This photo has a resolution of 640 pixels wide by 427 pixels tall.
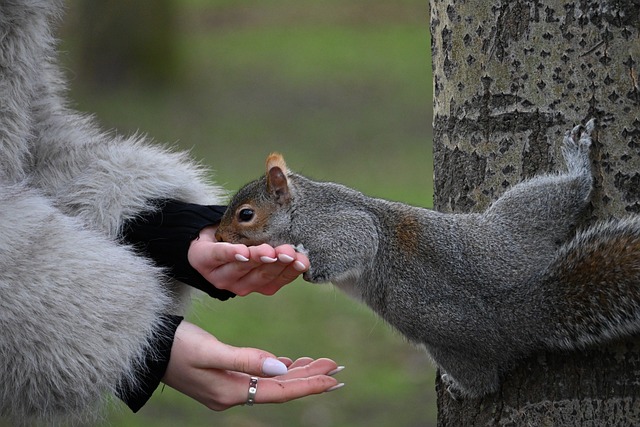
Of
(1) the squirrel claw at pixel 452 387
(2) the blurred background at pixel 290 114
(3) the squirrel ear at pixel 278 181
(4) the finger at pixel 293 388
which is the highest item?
(2) the blurred background at pixel 290 114

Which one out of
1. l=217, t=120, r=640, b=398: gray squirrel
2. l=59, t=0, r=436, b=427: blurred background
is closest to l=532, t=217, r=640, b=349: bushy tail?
l=217, t=120, r=640, b=398: gray squirrel

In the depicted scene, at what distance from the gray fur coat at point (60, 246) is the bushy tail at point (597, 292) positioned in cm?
58

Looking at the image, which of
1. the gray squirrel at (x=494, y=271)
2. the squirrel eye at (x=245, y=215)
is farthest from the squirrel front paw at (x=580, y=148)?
the squirrel eye at (x=245, y=215)

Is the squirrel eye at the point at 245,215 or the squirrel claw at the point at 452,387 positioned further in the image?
the squirrel eye at the point at 245,215

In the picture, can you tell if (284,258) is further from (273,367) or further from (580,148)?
(580,148)

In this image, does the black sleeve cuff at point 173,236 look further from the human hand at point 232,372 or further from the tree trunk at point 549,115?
the tree trunk at point 549,115

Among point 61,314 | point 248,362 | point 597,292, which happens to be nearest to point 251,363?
point 248,362

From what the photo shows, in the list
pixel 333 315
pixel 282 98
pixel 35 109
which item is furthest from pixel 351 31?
pixel 35 109

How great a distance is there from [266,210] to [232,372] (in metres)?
0.42

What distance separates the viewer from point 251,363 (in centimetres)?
145

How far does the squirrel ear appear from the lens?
1.83 m

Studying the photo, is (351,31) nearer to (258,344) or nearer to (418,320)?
(258,344)

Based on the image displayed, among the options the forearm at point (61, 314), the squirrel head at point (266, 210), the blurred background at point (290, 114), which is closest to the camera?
the forearm at point (61, 314)

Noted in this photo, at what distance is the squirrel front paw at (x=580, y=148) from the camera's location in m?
1.45
